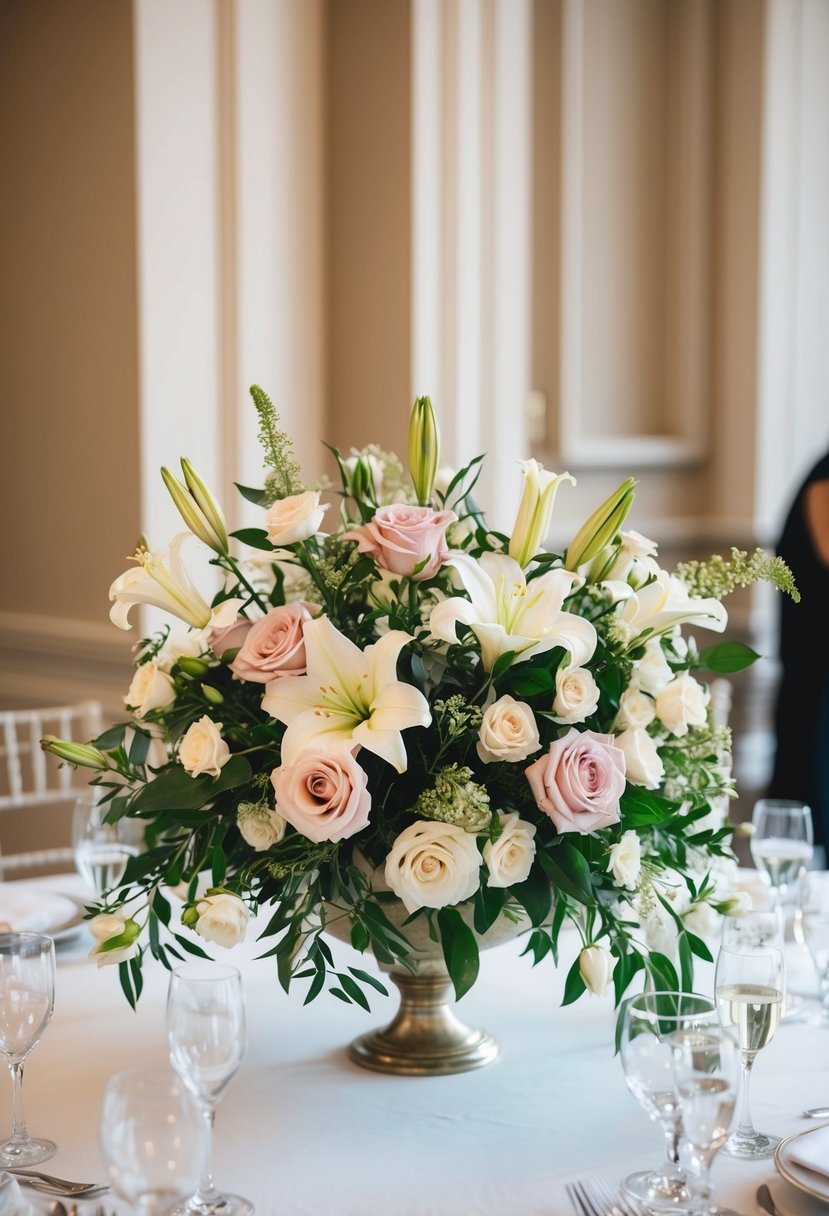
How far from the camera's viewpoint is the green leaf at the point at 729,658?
1.35 metres

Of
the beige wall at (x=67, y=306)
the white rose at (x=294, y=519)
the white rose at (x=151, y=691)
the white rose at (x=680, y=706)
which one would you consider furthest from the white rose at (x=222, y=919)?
the beige wall at (x=67, y=306)

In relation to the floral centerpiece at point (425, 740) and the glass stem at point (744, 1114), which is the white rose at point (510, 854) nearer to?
the floral centerpiece at point (425, 740)

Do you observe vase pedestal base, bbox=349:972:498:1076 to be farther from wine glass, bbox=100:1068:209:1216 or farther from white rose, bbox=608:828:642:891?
wine glass, bbox=100:1068:209:1216

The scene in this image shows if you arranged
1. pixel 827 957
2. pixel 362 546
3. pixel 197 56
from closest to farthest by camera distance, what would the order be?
pixel 362 546 → pixel 827 957 → pixel 197 56

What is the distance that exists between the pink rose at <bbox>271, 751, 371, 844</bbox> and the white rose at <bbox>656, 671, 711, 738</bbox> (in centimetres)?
32

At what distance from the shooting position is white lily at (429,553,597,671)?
46.5 inches

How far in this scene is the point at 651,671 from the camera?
1.30 m

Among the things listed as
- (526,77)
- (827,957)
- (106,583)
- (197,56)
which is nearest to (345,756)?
(827,957)

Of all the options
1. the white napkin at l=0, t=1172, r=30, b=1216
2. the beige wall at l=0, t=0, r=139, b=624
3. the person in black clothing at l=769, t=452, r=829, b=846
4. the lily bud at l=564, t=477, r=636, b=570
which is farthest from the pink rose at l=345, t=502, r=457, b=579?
the person in black clothing at l=769, t=452, r=829, b=846

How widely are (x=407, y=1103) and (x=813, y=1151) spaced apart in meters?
0.36

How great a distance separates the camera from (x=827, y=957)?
1.51m

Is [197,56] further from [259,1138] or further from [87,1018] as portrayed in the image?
[259,1138]

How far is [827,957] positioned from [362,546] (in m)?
0.69

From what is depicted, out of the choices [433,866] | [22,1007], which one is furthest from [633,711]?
[22,1007]
